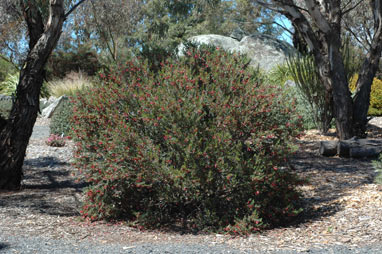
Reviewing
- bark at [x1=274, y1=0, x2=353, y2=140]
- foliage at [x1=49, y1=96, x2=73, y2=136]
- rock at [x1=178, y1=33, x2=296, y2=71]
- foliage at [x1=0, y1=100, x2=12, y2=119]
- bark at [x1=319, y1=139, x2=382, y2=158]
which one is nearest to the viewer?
bark at [x1=319, y1=139, x2=382, y2=158]

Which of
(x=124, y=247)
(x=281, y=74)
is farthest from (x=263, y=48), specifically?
(x=124, y=247)

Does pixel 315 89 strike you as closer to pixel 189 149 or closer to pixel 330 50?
pixel 330 50

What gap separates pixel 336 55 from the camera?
832cm

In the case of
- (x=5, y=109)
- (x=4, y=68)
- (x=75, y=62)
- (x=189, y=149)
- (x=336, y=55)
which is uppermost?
(x=75, y=62)

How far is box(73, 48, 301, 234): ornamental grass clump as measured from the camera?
4.00 meters

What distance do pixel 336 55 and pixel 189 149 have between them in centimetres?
541

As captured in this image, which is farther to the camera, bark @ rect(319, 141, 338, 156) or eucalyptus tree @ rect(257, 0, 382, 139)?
eucalyptus tree @ rect(257, 0, 382, 139)

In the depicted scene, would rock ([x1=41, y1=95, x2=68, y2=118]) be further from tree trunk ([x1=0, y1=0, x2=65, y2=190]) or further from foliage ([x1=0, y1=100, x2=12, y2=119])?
tree trunk ([x1=0, y1=0, x2=65, y2=190])

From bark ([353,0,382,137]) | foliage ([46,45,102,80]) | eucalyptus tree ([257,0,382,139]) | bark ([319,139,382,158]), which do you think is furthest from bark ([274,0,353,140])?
foliage ([46,45,102,80])

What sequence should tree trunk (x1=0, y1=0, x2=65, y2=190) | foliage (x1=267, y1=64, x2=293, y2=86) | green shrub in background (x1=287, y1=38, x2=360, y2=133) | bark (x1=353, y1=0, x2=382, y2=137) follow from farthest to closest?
1. foliage (x1=267, y1=64, x2=293, y2=86)
2. green shrub in background (x1=287, y1=38, x2=360, y2=133)
3. bark (x1=353, y1=0, x2=382, y2=137)
4. tree trunk (x1=0, y1=0, x2=65, y2=190)

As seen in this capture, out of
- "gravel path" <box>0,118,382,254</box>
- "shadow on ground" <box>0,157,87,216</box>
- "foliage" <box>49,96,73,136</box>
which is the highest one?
"foliage" <box>49,96,73,136</box>

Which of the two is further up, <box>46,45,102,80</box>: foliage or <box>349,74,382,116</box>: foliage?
<box>46,45,102,80</box>: foliage

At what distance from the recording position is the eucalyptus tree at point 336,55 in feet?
27.0

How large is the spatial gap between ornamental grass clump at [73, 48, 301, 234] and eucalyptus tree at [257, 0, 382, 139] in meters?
4.03
